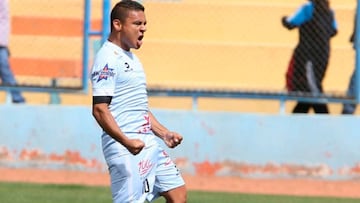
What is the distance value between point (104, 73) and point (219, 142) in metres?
6.02

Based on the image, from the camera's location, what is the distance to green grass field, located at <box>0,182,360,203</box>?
10641 mm

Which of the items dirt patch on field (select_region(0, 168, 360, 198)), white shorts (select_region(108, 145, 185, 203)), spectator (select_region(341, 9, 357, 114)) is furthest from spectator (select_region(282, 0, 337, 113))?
white shorts (select_region(108, 145, 185, 203))

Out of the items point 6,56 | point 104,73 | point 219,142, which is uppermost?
point 104,73

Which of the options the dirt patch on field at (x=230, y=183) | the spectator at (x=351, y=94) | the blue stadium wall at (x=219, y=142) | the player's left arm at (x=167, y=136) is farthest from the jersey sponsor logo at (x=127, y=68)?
the spectator at (x=351, y=94)

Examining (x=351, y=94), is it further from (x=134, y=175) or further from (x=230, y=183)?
(x=134, y=175)

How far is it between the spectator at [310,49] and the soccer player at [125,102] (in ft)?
21.0

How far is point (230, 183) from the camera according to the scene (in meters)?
12.7

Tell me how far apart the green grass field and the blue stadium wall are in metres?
1.14

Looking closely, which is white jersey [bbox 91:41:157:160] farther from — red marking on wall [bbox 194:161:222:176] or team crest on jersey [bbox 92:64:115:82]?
red marking on wall [bbox 194:161:222:176]

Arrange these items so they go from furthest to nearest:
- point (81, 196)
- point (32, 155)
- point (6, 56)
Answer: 1. point (6, 56)
2. point (32, 155)
3. point (81, 196)

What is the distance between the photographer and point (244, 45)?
13984 millimetres

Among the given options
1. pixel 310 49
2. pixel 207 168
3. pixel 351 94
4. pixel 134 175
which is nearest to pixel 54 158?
pixel 207 168

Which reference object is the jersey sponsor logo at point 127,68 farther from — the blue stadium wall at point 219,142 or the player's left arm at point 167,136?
the blue stadium wall at point 219,142

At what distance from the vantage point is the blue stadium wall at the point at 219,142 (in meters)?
12.8
